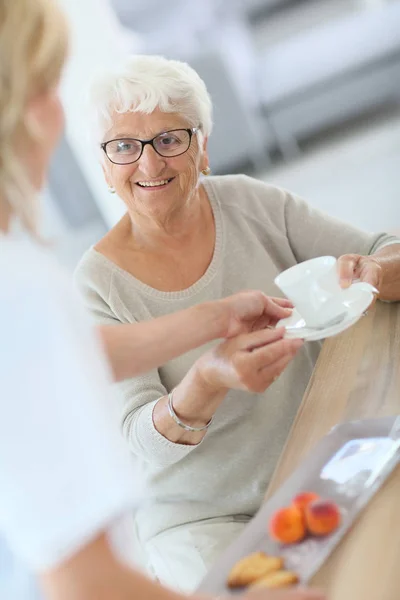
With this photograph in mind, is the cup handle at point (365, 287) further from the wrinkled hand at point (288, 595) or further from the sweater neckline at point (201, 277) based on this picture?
the wrinkled hand at point (288, 595)

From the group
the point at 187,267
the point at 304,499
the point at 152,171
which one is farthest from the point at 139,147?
the point at 304,499

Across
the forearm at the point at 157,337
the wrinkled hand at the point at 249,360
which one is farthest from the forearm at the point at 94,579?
the wrinkled hand at the point at 249,360

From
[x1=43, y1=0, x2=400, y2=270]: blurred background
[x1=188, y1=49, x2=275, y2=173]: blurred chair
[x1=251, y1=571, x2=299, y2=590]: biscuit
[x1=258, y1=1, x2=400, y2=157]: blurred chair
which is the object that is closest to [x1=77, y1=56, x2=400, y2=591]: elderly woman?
[x1=251, y1=571, x2=299, y2=590]: biscuit

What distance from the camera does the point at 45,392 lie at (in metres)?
0.71

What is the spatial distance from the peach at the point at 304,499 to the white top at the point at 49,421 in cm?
35

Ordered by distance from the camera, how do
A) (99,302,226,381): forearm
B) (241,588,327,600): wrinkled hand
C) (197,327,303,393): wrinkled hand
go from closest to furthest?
1. (241,588,327,600): wrinkled hand
2. (99,302,226,381): forearm
3. (197,327,303,393): wrinkled hand

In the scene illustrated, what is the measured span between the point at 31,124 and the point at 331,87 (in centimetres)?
581

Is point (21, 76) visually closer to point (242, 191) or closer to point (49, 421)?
point (49, 421)

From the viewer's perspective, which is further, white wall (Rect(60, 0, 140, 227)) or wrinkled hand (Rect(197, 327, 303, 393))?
white wall (Rect(60, 0, 140, 227))

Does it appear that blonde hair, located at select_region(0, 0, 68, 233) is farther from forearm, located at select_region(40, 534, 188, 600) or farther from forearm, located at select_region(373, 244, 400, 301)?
forearm, located at select_region(373, 244, 400, 301)

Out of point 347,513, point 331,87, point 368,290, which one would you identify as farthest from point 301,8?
point 347,513

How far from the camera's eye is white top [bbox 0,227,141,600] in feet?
2.31

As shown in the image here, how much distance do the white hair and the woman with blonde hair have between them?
81 cm

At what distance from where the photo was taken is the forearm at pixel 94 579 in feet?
2.39
